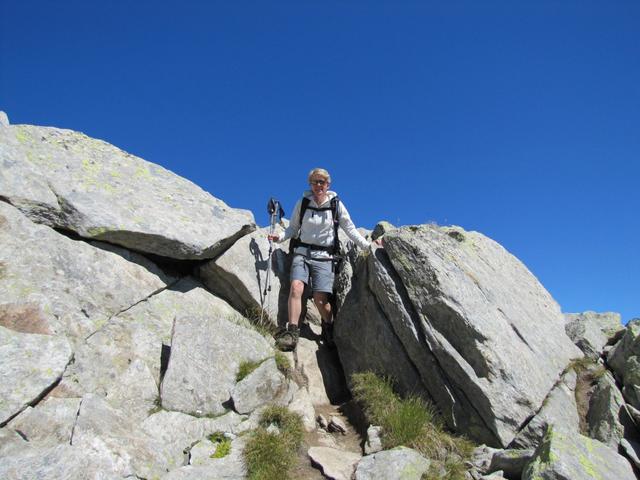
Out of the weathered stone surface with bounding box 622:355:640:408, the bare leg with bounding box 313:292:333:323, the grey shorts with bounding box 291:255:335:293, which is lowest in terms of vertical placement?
the weathered stone surface with bounding box 622:355:640:408

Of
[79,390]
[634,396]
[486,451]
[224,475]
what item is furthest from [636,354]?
[79,390]

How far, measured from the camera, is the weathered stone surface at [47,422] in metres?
7.47

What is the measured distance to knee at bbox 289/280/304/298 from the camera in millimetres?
12227

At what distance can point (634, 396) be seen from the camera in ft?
33.1

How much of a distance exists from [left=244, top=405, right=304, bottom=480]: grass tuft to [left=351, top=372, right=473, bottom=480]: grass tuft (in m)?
1.84

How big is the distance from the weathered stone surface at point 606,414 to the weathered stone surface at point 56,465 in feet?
31.2

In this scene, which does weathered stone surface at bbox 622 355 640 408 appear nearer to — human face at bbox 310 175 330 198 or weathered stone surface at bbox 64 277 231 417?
human face at bbox 310 175 330 198

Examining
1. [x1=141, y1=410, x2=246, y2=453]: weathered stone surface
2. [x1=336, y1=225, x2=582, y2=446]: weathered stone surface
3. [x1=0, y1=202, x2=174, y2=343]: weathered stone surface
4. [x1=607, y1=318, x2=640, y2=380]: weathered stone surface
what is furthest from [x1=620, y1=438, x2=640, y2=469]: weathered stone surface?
[x1=0, y1=202, x2=174, y2=343]: weathered stone surface

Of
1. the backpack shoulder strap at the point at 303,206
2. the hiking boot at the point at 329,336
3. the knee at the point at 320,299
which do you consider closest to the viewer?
the knee at the point at 320,299

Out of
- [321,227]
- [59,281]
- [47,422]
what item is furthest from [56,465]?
[321,227]

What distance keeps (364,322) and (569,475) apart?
6.08 metres

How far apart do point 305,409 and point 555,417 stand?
5.46 metres

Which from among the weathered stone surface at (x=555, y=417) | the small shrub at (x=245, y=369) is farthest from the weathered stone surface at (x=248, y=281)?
the weathered stone surface at (x=555, y=417)

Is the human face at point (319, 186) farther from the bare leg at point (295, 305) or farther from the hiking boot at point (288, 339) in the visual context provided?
the hiking boot at point (288, 339)
